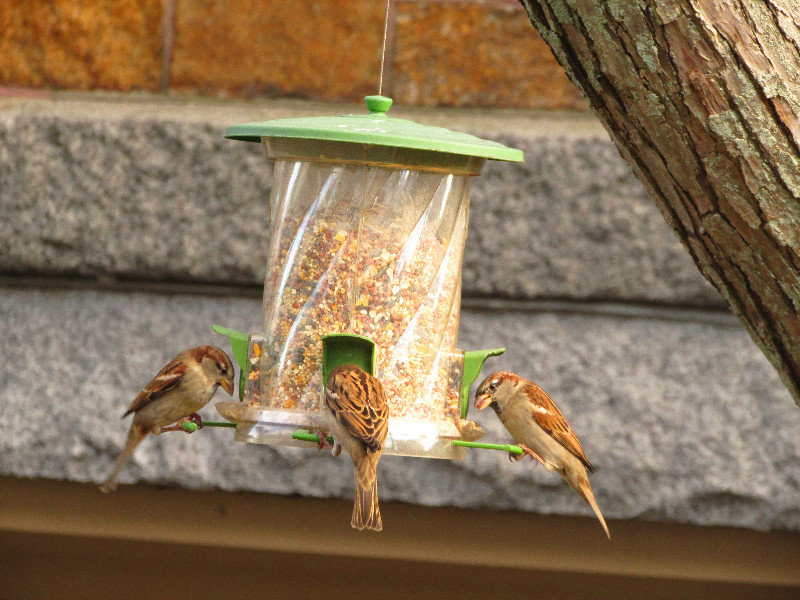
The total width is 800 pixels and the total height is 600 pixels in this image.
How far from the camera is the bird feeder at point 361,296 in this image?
189 centimetres

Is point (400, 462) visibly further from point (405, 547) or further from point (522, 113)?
point (522, 113)

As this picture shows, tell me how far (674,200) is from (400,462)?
5.16 feet

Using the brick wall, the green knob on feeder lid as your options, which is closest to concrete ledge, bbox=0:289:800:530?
the brick wall

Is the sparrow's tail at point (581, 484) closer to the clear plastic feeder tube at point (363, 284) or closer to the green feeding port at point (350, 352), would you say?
the clear plastic feeder tube at point (363, 284)

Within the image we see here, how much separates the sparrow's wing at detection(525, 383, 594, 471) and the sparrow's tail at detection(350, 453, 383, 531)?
1.71 feet

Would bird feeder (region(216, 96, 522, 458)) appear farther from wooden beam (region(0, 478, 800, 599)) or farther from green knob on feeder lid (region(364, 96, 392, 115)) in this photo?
wooden beam (region(0, 478, 800, 599))

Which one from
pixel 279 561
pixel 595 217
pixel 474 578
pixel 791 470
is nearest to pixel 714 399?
pixel 791 470

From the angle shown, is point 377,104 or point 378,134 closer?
point 378,134

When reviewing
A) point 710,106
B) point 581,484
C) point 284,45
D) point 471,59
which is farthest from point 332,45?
point 710,106

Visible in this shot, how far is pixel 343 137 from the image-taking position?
162 centimetres

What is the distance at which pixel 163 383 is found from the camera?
206 centimetres

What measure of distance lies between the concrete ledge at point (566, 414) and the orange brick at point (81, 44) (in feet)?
2.24

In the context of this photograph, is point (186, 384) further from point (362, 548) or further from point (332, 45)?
point (332, 45)

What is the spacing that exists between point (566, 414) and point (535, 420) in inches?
16.6
